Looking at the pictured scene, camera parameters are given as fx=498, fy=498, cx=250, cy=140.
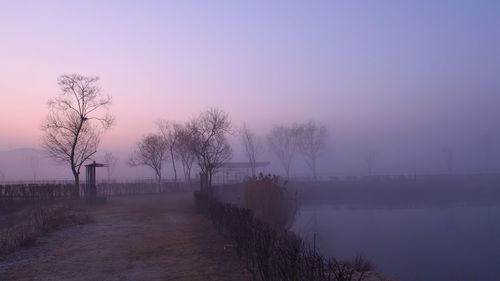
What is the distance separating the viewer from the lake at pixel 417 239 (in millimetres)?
20344

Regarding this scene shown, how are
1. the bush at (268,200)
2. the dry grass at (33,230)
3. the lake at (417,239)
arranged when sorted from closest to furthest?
the dry grass at (33,230)
the lake at (417,239)
the bush at (268,200)

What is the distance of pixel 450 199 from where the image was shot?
58.0 metres

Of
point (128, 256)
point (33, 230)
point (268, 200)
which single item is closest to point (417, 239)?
point (268, 200)

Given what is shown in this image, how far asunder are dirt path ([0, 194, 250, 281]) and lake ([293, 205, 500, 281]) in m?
7.82

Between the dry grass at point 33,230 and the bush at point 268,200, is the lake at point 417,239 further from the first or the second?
the dry grass at point 33,230

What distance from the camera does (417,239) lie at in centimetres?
2853

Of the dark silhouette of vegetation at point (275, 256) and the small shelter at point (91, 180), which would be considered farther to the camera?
the small shelter at point (91, 180)

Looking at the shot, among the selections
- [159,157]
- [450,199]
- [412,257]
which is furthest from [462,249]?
[159,157]

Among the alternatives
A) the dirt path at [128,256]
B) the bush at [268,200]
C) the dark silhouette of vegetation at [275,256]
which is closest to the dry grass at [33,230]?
the dirt path at [128,256]

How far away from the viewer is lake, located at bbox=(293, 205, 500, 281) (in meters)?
20.3

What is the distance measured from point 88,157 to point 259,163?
42320 mm

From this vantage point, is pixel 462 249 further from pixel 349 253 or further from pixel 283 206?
pixel 283 206

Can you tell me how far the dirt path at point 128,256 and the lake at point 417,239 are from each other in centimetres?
782

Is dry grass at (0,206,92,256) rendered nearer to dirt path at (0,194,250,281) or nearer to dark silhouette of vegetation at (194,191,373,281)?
dirt path at (0,194,250,281)
